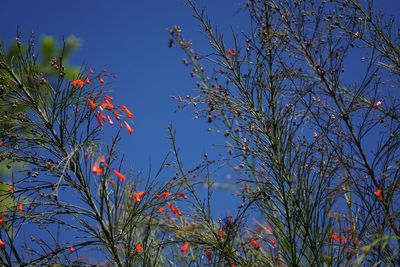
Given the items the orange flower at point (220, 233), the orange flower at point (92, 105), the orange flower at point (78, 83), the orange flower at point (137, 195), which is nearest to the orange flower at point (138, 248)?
the orange flower at point (137, 195)

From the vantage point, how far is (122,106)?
3746 millimetres

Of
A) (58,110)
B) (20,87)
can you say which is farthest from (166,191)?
(20,87)

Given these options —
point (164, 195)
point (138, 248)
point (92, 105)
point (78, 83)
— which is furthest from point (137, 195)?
point (78, 83)

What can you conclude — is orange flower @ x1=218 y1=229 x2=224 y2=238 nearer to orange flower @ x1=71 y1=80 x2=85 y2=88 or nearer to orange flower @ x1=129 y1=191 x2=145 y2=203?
orange flower @ x1=129 y1=191 x2=145 y2=203

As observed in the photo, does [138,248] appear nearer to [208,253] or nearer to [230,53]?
[208,253]

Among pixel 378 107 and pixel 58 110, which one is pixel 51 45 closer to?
pixel 58 110

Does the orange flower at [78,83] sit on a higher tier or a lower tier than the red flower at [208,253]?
higher

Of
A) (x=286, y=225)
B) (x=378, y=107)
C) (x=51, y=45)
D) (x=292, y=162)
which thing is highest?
(x=51, y=45)

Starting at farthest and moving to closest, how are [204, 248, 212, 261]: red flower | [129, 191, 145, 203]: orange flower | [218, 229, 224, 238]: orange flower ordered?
1. [204, 248, 212, 261]: red flower
2. [218, 229, 224, 238]: orange flower
3. [129, 191, 145, 203]: orange flower

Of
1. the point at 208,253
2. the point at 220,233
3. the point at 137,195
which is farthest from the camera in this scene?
the point at 208,253

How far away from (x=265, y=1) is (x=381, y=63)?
1377 mm

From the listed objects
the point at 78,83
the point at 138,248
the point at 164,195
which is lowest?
the point at 138,248

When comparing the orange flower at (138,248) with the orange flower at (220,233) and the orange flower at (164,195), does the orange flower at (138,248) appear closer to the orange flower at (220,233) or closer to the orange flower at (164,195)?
the orange flower at (164,195)

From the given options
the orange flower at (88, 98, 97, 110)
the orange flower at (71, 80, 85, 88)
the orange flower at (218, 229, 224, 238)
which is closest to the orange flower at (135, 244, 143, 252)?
the orange flower at (218, 229, 224, 238)
